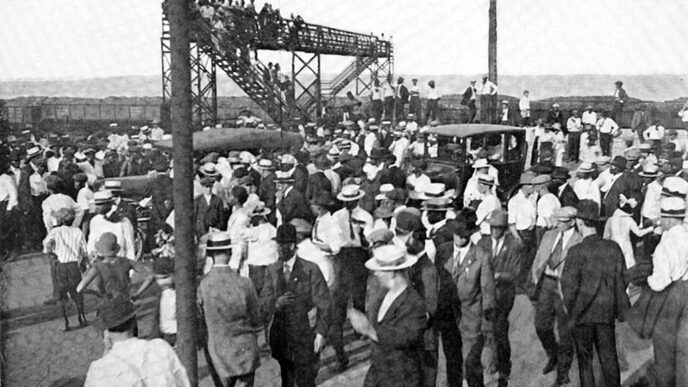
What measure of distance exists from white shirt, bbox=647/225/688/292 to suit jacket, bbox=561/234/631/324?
0.78 feet

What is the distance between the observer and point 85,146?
11.6 metres

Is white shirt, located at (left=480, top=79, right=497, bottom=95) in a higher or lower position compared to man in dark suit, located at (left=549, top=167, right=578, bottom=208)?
higher

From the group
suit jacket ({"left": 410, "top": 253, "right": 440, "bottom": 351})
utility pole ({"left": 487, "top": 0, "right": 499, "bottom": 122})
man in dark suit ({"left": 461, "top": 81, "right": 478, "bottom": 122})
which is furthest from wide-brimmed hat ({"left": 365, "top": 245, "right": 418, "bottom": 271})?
man in dark suit ({"left": 461, "top": 81, "right": 478, "bottom": 122})

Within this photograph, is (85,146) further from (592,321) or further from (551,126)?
(551,126)

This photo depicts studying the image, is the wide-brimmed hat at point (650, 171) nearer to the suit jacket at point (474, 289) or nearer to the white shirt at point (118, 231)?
the suit jacket at point (474, 289)

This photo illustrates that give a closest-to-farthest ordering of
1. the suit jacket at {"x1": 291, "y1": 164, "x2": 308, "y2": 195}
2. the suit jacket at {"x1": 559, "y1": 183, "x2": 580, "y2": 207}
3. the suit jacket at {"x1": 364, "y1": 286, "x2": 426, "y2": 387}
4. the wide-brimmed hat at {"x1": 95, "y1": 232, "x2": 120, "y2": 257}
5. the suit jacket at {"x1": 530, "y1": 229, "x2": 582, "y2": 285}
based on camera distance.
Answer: the suit jacket at {"x1": 364, "y1": 286, "x2": 426, "y2": 387} → the wide-brimmed hat at {"x1": 95, "y1": 232, "x2": 120, "y2": 257} → the suit jacket at {"x1": 530, "y1": 229, "x2": 582, "y2": 285} → the suit jacket at {"x1": 559, "y1": 183, "x2": 580, "y2": 207} → the suit jacket at {"x1": 291, "y1": 164, "x2": 308, "y2": 195}

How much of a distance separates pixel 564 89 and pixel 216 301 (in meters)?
30.4

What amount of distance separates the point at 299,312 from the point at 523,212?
3695mm

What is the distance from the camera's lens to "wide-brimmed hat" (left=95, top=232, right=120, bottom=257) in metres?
5.29

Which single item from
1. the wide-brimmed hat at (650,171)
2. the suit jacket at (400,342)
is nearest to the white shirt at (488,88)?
the wide-brimmed hat at (650,171)

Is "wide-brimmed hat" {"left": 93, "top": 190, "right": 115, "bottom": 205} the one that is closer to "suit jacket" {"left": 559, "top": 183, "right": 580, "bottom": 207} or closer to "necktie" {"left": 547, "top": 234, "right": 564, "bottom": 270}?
"necktie" {"left": 547, "top": 234, "right": 564, "bottom": 270}

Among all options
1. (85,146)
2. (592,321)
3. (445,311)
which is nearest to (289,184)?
(445,311)

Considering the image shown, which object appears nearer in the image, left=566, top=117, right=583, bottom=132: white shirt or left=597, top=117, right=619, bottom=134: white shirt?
left=597, top=117, right=619, bottom=134: white shirt

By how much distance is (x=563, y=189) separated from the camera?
7.85 meters
